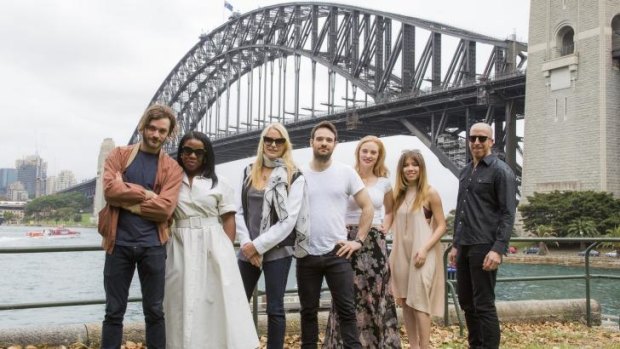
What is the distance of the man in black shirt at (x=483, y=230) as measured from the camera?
379 cm

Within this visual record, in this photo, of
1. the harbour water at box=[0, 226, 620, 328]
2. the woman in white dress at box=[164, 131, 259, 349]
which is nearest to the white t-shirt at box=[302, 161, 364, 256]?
the woman in white dress at box=[164, 131, 259, 349]

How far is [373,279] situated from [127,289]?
1365 mm

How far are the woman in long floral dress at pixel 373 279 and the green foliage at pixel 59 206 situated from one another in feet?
257

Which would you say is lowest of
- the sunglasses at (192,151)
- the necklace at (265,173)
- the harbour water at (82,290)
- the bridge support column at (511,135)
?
the harbour water at (82,290)

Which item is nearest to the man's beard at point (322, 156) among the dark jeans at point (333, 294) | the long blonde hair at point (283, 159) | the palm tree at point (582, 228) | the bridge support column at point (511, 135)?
the long blonde hair at point (283, 159)

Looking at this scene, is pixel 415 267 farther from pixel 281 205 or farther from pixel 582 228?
pixel 582 228

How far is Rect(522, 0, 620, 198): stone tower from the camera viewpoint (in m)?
27.8

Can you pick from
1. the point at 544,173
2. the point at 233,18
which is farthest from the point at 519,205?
the point at 233,18

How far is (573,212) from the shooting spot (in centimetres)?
2703

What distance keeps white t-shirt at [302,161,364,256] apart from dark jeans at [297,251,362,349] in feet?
0.27

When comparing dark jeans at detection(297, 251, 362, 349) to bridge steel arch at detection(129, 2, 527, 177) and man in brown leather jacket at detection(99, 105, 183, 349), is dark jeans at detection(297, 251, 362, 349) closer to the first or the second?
man in brown leather jacket at detection(99, 105, 183, 349)

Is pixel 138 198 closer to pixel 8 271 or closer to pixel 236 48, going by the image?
pixel 8 271

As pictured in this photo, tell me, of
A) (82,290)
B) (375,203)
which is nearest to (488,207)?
(375,203)

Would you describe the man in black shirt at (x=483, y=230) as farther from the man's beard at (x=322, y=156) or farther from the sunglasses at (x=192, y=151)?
the sunglasses at (x=192, y=151)
